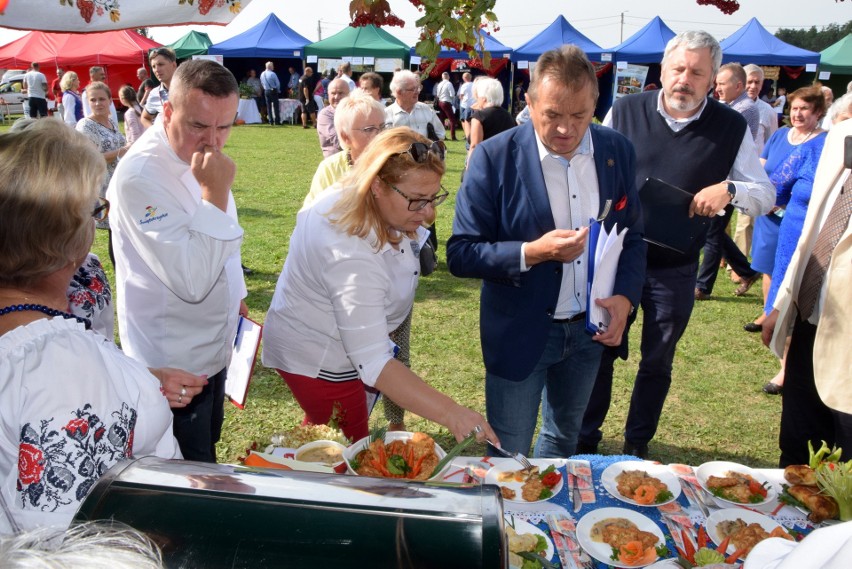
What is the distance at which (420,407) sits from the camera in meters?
1.88

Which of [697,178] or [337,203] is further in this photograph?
[697,178]

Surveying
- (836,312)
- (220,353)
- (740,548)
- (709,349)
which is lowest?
(709,349)

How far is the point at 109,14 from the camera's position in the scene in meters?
1.71

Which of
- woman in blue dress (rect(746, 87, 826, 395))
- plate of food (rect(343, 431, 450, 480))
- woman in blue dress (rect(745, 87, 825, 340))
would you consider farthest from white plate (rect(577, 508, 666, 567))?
woman in blue dress (rect(745, 87, 825, 340))

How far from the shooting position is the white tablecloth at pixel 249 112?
2166 centimetres

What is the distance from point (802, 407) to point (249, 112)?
2174 centimetres

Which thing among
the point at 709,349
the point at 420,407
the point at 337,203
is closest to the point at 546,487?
the point at 420,407

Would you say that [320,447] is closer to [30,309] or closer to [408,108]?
[30,309]

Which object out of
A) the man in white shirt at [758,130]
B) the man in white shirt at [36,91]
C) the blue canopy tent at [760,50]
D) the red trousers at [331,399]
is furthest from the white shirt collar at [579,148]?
the blue canopy tent at [760,50]

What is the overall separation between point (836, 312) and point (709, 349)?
280cm

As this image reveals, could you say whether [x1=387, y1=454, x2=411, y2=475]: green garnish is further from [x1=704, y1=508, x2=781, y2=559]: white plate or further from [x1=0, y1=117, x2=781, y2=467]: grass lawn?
[x1=704, y1=508, x2=781, y2=559]: white plate

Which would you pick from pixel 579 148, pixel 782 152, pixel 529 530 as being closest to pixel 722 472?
pixel 529 530

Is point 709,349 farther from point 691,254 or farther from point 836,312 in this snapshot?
point 836,312

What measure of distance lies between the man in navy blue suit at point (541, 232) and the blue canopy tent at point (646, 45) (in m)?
18.5
